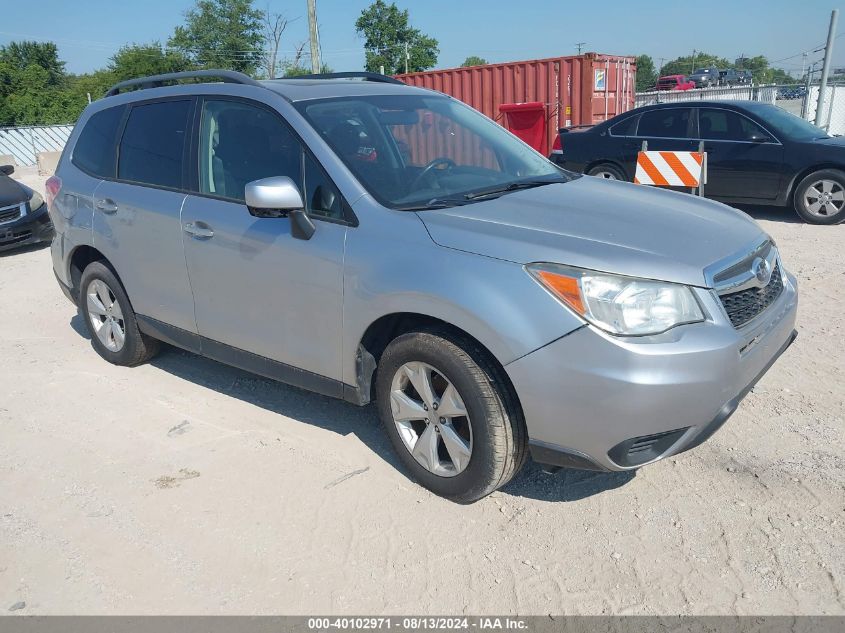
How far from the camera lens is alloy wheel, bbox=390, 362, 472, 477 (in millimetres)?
3207

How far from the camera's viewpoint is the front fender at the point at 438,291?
284 centimetres

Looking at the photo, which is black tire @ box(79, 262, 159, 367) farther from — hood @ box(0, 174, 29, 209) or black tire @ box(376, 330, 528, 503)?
hood @ box(0, 174, 29, 209)

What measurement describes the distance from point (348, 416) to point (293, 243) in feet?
4.05

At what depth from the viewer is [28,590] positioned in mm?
2943

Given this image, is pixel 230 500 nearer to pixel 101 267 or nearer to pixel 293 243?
pixel 293 243

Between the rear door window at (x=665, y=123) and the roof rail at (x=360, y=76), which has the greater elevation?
the roof rail at (x=360, y=76)

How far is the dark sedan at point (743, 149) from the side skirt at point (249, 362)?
772cm

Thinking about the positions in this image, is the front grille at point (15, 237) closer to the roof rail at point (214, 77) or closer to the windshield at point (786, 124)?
the roof rail at point (214, 77)

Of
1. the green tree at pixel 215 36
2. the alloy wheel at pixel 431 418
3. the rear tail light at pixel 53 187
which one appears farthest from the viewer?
the green tree at pixel 215 36

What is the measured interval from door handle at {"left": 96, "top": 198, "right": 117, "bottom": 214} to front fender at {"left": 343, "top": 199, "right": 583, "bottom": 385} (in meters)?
2.14

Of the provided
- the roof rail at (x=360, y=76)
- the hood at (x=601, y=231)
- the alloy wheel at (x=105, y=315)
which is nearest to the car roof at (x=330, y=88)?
the roof rail at (x=360, y=76)

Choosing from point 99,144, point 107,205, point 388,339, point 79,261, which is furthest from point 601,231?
point 79,261

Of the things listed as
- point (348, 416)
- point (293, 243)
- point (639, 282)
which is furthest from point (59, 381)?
point (639, 282)

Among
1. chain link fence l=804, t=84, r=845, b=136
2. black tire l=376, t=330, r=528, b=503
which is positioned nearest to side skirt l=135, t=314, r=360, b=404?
black tire l=376, t=330, r=528, b=503
